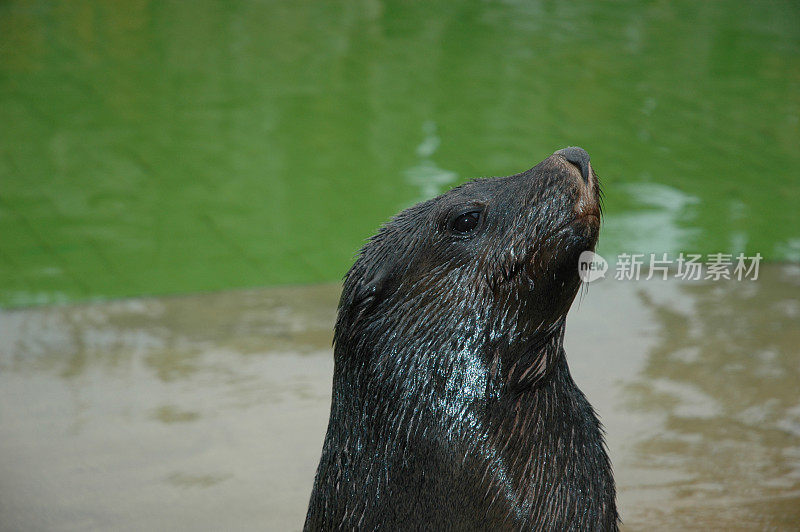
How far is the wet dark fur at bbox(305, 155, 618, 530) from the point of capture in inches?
88.0

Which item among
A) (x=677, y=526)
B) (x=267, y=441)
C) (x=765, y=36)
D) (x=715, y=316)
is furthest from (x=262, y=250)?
(x=765, y=36)

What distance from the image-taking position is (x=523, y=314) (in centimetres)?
223

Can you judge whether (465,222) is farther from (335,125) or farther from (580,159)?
(335,125)

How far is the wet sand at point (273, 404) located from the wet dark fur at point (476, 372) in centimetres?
158

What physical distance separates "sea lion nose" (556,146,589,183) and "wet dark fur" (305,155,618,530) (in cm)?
3

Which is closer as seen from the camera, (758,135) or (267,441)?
(267,441)

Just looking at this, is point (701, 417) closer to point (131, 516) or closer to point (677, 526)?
point (677, 526)

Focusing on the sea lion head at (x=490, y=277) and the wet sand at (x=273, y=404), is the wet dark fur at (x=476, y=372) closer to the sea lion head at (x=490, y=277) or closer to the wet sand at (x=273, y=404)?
the sea lion head at (x=490, y=277)

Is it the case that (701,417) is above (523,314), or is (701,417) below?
below

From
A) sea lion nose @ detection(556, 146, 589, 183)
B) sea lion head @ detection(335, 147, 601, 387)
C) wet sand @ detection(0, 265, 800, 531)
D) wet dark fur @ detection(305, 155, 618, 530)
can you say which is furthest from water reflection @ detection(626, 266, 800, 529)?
sea lion nose @ detection(556, 146, 589, 183)

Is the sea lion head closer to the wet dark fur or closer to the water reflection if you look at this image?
the wet dark fur

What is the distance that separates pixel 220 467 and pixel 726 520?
2.03 m

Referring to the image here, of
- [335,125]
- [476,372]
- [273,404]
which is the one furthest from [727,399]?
[335,125]

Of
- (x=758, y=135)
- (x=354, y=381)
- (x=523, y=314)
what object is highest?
(x=523, y=314)
